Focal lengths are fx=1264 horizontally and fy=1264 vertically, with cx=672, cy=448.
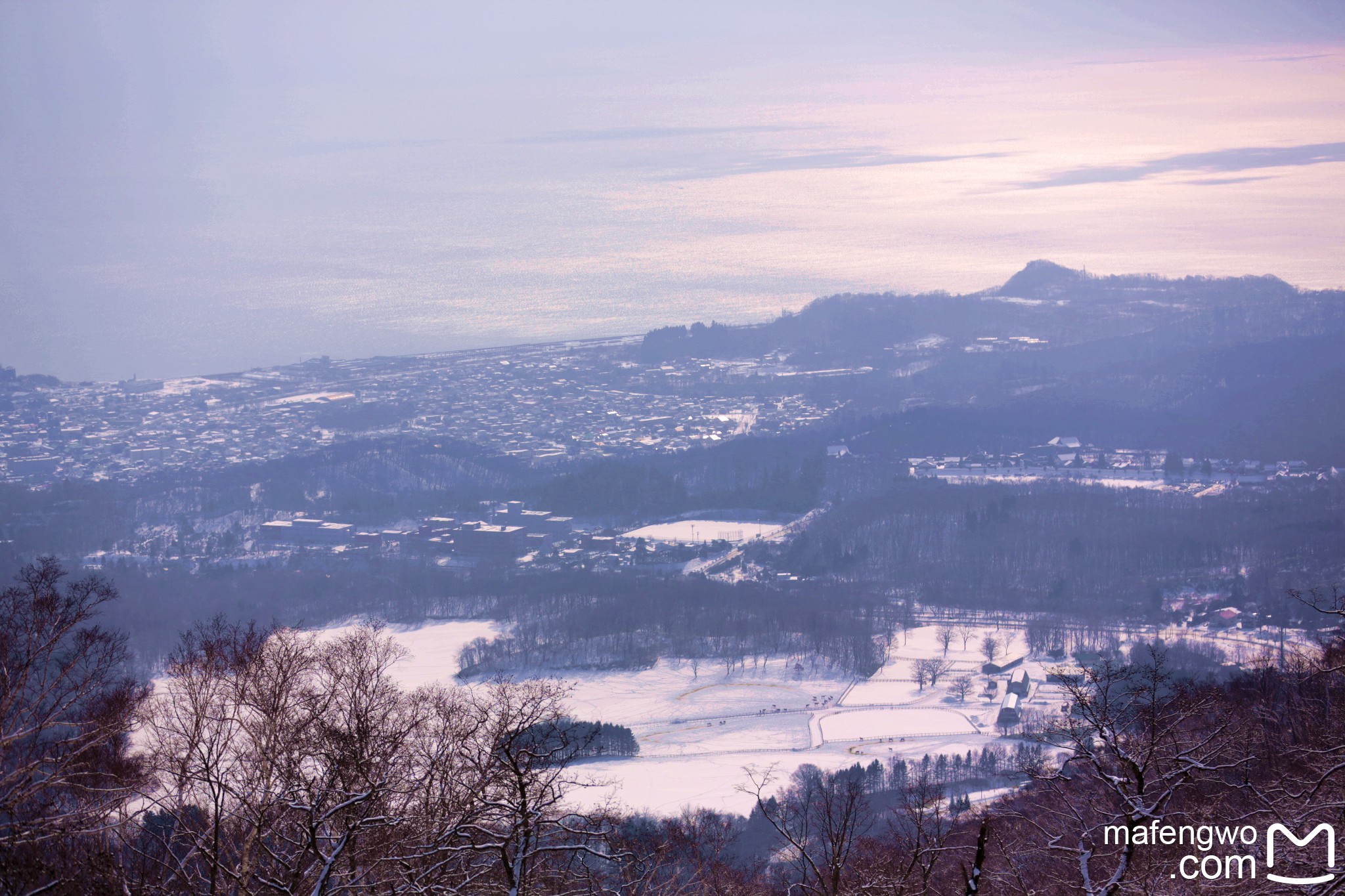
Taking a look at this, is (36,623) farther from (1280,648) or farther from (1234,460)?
(1234,460)

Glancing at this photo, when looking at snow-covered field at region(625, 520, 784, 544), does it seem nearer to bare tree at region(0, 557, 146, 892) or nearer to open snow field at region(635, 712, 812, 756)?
open snow field at region(635, 712, 812, 756)

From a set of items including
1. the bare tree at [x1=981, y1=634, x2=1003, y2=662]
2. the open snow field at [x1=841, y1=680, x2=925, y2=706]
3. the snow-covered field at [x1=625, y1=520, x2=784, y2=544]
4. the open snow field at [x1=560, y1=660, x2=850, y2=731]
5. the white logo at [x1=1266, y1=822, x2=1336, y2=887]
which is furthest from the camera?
the snow-covered field at [x1=625, y1=520, x2=784, y2=544]

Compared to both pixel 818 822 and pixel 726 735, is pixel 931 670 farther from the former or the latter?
pixel 818 822

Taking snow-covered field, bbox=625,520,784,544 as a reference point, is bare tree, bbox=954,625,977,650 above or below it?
below

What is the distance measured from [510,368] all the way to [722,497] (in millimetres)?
18868

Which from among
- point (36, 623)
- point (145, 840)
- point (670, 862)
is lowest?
point (670, 862)

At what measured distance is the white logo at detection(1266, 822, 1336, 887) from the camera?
19.2ft

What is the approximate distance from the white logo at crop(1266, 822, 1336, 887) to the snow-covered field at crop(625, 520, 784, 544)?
24.5 metres

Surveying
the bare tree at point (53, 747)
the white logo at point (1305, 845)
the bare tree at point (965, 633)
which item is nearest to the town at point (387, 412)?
the bare tree at point (965, 633)

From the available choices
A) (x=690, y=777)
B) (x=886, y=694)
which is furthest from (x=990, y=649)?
(x=690, y=777)

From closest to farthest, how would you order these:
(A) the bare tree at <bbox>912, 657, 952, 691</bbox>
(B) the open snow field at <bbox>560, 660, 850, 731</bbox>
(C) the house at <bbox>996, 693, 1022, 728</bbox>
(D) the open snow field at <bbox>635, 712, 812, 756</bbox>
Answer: (D) the open snow field at <bbox>635, 712, 812, 756</bbox> < (C) the house at <bbox>996, 693, 1022, 728</bbox> < (B) the open snow field at <bbox>560, 660, 850, 731</bbox> < (A) the bare tree at <bbox>912, 657, 952, 691</bbox>

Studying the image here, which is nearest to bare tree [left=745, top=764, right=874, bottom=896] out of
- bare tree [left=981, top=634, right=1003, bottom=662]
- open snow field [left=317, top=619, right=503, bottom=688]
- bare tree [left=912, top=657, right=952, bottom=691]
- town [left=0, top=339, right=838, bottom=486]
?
bare tree [left=912, top=657, right=952, bottom=691]

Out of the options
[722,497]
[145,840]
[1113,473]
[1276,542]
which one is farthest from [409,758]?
[1113,473]

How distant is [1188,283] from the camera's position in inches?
2314
